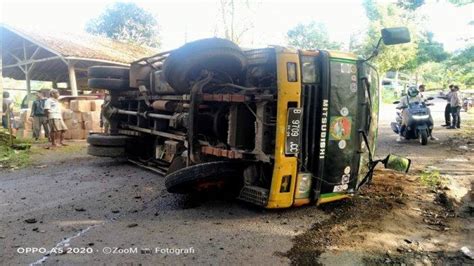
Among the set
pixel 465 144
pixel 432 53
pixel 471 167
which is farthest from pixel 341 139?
pixel 432 53

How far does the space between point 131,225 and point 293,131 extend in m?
1.82

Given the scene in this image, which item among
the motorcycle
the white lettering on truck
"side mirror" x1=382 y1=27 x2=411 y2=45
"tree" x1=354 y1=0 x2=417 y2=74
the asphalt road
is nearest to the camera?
the asphalt road

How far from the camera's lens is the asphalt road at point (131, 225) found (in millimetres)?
3281

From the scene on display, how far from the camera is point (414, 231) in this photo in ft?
13.4

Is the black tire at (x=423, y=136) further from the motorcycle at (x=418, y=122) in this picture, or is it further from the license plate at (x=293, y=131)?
the license plate at (x=293, y=131)

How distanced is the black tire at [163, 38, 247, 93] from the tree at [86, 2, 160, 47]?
3926 cm

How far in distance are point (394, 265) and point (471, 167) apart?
497 cm

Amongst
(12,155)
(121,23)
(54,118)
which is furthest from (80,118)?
(121,23)

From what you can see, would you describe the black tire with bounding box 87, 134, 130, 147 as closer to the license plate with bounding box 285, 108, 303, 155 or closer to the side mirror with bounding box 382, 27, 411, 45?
the license plate with bounding box 285, 108, 303, 155

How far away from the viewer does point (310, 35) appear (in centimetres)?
4516

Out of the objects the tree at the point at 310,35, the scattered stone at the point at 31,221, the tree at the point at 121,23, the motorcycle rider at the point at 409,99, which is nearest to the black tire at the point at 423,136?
the motorcycle rider at the point at 409,99

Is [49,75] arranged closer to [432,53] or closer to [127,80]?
[127,80]

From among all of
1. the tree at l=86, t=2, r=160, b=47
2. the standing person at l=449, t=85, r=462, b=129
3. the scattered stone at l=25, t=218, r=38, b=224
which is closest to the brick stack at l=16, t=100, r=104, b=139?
the scattered stone at l=25, t=218, r=38, b=224

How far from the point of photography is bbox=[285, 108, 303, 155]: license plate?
13.1 feet
